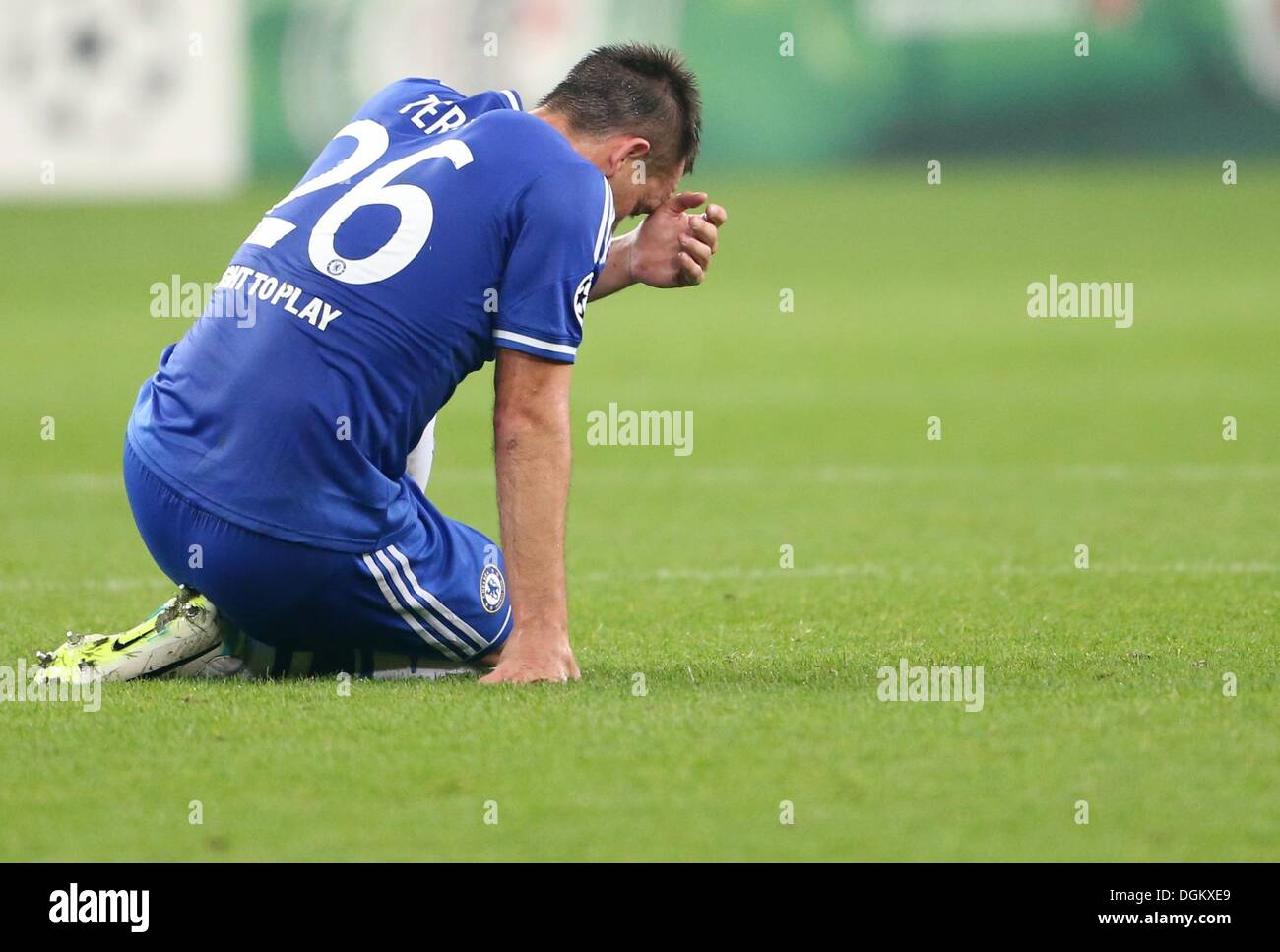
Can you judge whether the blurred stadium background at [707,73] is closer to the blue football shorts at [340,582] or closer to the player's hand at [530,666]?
the blue football shorts at [340,582]

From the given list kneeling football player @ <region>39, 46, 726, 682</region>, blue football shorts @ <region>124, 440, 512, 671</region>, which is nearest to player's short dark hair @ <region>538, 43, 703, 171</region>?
kneeling football player @ <region>39, 46, 726, 682</region>

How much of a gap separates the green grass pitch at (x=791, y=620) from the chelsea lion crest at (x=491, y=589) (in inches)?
9.8

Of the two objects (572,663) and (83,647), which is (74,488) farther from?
(572,663)

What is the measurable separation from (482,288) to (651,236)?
2.43 feet

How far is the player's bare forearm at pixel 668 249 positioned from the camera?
5.43 metres

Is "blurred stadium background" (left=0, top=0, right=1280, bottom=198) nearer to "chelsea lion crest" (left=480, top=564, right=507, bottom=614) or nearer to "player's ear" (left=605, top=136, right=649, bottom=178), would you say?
"player's ear" (left=605, top=136, right=649, bottom=178)

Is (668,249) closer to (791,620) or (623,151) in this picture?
(623,151)

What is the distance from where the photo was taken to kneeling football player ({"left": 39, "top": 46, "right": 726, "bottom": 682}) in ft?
15.8

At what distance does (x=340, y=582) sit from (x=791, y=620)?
6.12 feet

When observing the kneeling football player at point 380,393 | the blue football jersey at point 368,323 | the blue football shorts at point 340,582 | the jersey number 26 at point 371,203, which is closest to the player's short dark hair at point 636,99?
the kneeling football player at point 380,393

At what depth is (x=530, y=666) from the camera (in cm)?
494

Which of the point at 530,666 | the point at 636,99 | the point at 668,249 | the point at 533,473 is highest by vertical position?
the point at 636,99

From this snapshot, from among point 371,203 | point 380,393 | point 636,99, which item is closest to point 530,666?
point 380,393

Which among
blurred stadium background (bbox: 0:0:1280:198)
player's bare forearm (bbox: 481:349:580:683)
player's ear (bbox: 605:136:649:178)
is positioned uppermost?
blurred stadium background (bbox: 0:0:1280:198)
